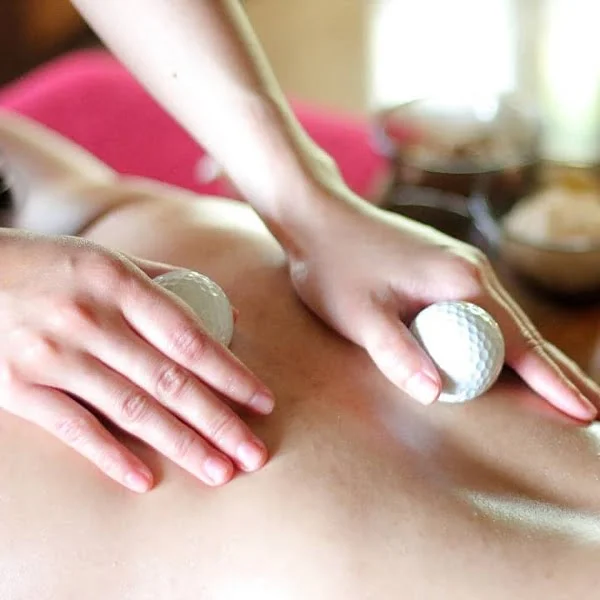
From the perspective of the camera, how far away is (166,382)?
76cm

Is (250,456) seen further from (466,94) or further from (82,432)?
(466,94)

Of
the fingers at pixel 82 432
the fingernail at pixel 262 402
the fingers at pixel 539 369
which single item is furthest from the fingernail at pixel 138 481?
the fingers at pixel 539 369

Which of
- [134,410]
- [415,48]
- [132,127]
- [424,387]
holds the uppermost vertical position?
[134,410]

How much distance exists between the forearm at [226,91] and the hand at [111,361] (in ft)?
0.75

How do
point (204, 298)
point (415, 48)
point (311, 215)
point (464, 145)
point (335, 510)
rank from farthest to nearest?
point (415, 48)
point (464, 145)
point (311, 215)
point (204, 298)
point (335, 510)

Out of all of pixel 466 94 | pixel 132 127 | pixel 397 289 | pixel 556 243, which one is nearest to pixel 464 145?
pixel 466 94

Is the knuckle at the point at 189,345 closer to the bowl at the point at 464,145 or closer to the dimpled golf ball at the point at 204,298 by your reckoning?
the dimpled golf ball at the point at 204,298

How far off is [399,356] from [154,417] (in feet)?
0.68

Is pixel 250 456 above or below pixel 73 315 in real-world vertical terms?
below

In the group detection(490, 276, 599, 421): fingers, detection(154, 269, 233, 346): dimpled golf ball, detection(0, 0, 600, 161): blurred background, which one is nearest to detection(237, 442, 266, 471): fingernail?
detection(154, 269, 233, 346): dimpled golf ball

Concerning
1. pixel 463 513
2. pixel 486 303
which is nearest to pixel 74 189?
pixel 486 303

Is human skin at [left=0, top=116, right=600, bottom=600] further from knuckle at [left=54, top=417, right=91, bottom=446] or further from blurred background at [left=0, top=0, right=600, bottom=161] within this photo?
blurred background at [left=0, top=0, right=600, bottom=161]

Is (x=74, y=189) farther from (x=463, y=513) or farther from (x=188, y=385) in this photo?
(x=463, y=513)

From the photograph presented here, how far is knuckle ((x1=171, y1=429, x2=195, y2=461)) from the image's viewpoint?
2.43 ft
